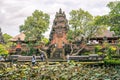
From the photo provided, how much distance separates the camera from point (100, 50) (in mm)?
39281

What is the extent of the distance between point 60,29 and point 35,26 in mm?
8984

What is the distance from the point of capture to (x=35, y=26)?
48000mm

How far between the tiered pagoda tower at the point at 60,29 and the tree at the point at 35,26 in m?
6.06

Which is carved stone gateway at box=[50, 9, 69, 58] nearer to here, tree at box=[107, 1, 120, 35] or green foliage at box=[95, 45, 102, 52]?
green foliage at box=[95, 45, 102, 52]

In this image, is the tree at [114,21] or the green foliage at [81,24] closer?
the tree at [114,21]

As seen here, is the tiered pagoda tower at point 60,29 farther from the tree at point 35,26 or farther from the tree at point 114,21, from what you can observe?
the tree at point 114,21

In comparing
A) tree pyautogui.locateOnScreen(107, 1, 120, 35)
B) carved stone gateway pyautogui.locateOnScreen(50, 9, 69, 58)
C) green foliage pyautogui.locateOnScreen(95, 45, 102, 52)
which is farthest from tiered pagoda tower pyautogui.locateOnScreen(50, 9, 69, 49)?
tree pyautogui.locateOnScreen(107, 1, 120, 35)

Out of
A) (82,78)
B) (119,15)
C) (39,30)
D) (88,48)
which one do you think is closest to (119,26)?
(119,15)

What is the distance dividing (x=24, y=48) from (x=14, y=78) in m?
36.1

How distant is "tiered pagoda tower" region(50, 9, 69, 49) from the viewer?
131 ft

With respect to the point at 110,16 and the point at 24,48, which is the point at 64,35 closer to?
the point at 24,48

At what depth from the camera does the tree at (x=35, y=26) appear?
47.1 metres

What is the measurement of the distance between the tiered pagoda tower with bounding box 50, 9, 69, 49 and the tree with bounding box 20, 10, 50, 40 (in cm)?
606

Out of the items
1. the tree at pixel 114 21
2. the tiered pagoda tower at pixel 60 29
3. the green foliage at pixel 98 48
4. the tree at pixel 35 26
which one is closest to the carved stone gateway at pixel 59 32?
the tiered pagoda tower at pixel 60 29
